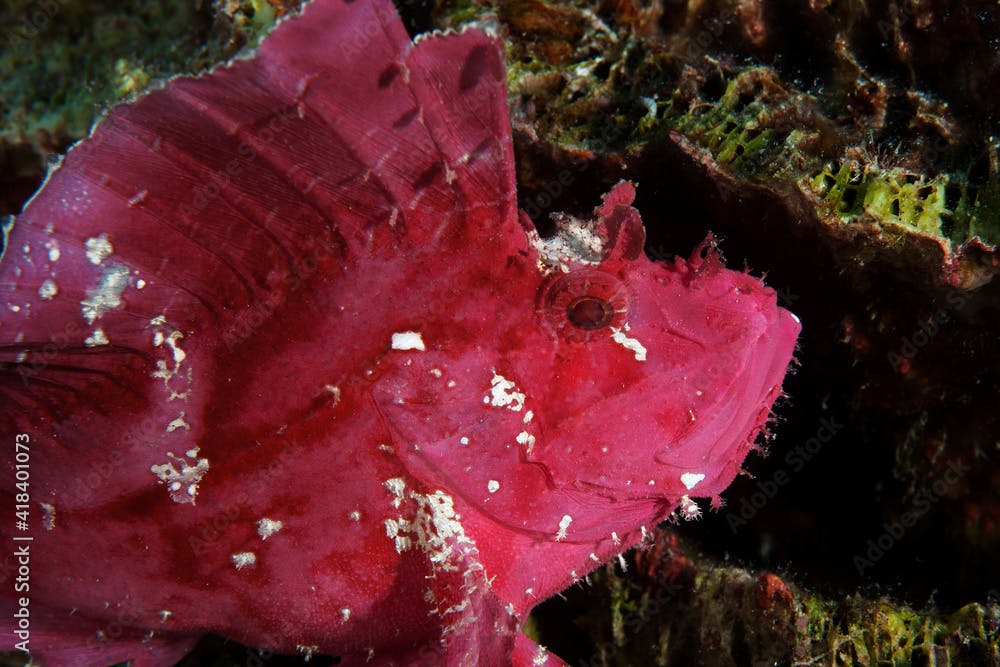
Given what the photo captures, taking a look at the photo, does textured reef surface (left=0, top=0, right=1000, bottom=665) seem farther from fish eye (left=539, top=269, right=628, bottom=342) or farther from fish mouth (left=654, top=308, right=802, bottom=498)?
fish eye (left=539, top=269, right=628, bottom=342)

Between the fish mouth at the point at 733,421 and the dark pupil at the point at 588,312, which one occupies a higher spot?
→ the dark pupil at the point at 588,312

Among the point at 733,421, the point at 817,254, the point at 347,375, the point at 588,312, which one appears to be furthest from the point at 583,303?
the point at 817,254

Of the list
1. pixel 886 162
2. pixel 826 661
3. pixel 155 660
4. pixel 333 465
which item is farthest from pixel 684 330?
pixel 155 660

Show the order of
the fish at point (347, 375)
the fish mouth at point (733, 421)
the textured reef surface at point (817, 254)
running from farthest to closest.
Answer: the textured reef surface at point (817, 254) < the fish mouth at point (733, 421) < the fish at point (347, 375)

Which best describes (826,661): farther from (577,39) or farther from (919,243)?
(577,39)

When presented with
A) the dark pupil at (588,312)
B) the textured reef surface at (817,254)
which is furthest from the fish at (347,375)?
the textured reef surface at (817,254)

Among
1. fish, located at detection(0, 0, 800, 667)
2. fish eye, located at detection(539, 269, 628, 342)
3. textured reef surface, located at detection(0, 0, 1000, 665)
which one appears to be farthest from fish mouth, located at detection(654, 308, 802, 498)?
textured reef surface, located at detection(0, 0, 1000, 665)

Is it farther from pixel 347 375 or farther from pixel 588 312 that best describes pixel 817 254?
pixel 347 375

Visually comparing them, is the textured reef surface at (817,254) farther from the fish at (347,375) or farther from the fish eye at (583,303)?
the fish eye at (583,303)
